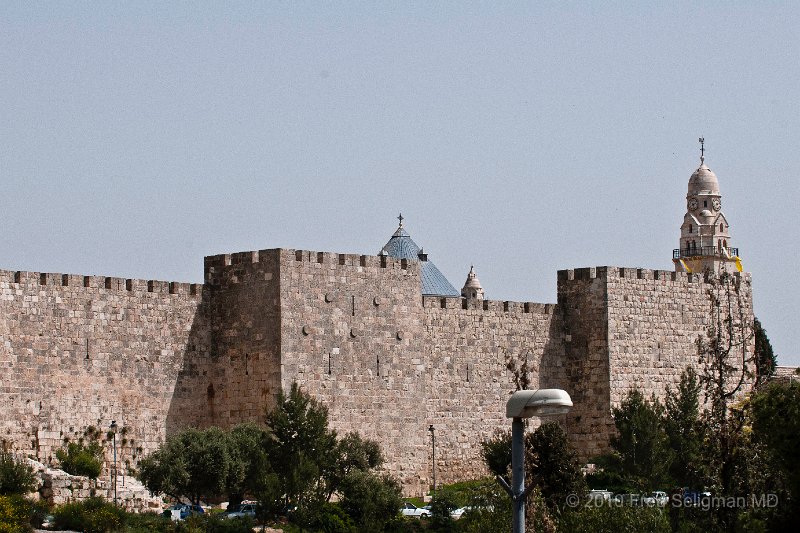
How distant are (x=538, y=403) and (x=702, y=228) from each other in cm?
6867

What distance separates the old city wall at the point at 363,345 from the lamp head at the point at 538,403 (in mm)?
25898

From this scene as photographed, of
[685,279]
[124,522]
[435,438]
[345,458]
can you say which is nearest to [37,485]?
[124,522]

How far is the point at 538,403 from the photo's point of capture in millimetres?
19391

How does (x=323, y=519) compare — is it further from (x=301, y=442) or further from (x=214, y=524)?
(x=214, y=524)

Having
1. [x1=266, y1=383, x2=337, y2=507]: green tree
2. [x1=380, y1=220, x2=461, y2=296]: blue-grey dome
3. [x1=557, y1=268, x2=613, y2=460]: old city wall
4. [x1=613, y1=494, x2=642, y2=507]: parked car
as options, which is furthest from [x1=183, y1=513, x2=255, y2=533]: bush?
[x1=380, y1=220, x2=461, y2=296]: blue-grey dome

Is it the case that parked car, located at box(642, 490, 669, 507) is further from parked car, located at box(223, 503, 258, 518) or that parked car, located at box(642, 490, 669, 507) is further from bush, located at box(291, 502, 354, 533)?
parked car, located at box(223, 503, 258, 518)

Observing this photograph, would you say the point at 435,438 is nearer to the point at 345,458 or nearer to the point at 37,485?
the point at 345,458

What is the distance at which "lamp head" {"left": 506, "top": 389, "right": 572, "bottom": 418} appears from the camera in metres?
19.3

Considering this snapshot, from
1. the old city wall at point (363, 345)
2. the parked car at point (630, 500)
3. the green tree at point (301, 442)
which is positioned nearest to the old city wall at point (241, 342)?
the old city wall at point (363, 345)

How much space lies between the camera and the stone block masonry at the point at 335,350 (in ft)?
143

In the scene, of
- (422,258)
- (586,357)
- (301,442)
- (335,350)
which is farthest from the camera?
(422,258)

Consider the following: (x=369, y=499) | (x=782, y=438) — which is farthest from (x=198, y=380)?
(x=782, y=438)

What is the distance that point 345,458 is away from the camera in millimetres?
44906

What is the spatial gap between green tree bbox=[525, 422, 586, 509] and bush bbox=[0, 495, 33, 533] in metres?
9.32
